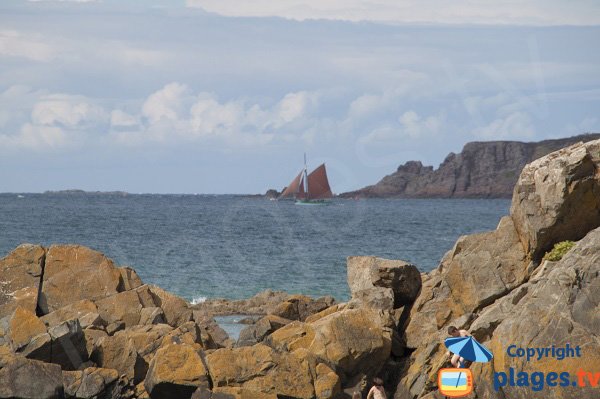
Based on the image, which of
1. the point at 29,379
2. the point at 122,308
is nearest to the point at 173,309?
the point at 122,308

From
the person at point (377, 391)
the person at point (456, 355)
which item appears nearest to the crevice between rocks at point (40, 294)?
the person at point (377, 391)

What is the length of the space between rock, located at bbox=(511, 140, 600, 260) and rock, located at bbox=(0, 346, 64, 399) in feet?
48.1

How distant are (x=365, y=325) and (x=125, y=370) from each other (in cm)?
723

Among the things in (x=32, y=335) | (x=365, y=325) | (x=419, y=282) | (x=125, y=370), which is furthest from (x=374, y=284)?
(x=32, y=335)

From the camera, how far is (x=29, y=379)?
25281 mm

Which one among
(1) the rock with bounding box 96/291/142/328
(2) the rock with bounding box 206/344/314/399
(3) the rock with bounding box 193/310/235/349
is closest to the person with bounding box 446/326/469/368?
(2) the rock with bounding box 206/344/314/399

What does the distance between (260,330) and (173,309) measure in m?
3.64

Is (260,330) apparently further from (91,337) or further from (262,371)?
(91,337)

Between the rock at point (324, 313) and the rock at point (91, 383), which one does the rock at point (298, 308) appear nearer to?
the rock at point (324, 313)

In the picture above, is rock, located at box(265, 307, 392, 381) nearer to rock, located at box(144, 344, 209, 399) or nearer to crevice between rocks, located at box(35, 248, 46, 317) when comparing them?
rock, located at box(144, 344, 209, 399)

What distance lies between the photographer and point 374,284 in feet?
102

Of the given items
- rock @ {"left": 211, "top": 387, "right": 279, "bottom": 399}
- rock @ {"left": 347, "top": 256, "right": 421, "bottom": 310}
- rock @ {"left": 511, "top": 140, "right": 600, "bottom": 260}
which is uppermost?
rock @ {"left": 511, "top": 140, "right": 600, "bottom": 260}

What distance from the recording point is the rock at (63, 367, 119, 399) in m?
25.6

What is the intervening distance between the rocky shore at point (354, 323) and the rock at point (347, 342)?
0.04m
